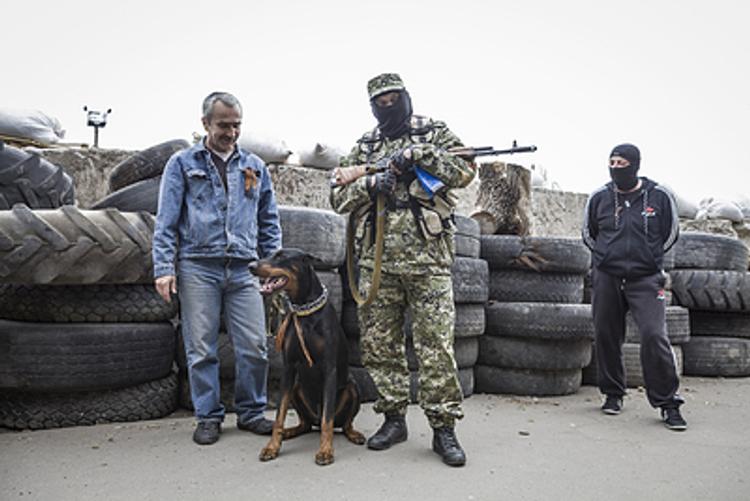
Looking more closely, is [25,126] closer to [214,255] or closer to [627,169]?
[214,255]

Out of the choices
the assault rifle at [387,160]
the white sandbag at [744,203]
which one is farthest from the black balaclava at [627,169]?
the white sandbag at [744,203]

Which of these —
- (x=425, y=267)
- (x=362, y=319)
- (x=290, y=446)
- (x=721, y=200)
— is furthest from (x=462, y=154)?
(x=721, y=200)

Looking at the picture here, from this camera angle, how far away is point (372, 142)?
3.34 m

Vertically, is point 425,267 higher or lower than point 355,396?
higher

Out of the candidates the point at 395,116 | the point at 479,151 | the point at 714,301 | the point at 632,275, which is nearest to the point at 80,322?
the point at 395,116

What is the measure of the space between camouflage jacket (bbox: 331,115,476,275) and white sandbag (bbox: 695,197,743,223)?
10277 millimetres

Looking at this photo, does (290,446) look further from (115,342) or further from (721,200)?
(721,200)

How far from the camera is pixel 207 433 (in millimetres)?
3191

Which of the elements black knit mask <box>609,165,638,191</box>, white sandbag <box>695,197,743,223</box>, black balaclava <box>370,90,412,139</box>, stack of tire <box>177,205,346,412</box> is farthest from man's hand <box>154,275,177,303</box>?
white sandbag <box>695,197,743,223</box>

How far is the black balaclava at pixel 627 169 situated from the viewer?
13.4 ft

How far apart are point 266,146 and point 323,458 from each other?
4.84m

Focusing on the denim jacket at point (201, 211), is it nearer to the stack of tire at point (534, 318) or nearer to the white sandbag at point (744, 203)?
the stack of tire at point (534, 318)

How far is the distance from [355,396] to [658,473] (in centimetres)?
159

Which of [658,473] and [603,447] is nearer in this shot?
[658,473]
